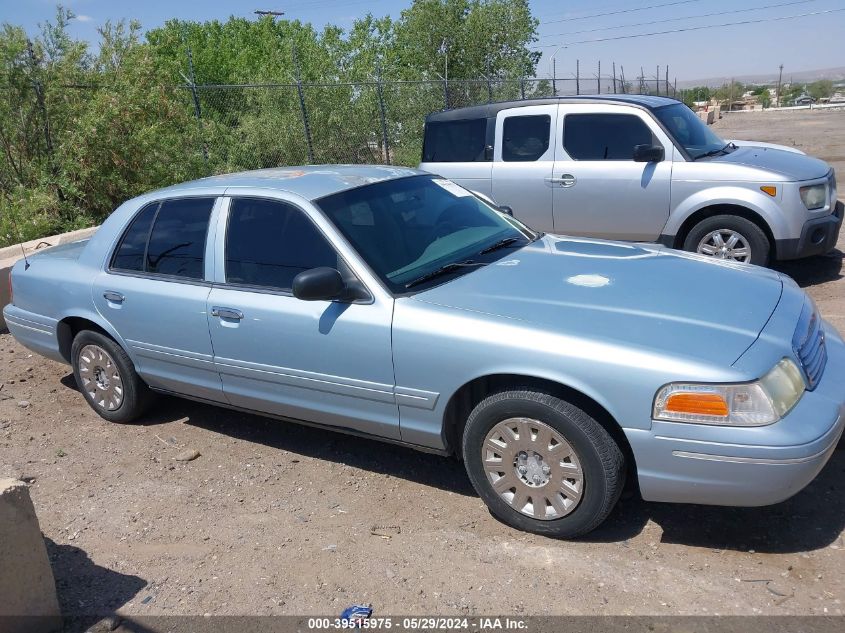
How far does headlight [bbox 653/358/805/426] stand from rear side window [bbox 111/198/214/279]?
2.82 meters

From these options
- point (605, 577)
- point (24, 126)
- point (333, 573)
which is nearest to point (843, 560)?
point (605, 577)

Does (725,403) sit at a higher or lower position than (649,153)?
lower

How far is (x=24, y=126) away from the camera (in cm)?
1126

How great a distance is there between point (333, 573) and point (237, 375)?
56.7 inches

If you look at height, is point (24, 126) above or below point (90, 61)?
below

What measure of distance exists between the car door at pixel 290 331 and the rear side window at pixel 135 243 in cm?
74

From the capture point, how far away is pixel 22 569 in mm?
3107

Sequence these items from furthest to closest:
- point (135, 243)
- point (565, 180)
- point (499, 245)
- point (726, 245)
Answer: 1. point (565, 180)
2. point (726, 245)
3. point (135, 243)
4. point (499, 245)

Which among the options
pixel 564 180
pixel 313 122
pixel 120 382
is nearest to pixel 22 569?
pixel 120 382

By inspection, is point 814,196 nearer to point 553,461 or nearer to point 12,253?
point 553,461

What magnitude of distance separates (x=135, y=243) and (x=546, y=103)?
15.7 ft

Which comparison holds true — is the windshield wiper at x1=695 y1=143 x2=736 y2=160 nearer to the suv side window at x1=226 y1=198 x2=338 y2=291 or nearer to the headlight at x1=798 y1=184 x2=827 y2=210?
the headlight at x1=798 y1=184 x2=827 y2=210

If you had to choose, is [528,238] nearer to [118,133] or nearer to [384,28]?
[118,133]

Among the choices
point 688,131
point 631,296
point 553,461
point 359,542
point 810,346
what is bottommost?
point 359,542
